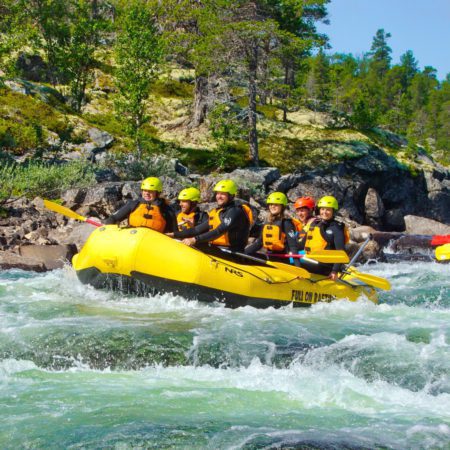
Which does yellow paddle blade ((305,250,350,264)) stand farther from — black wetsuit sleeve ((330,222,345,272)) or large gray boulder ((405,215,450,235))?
large gray boulder ((405,215,450,235))

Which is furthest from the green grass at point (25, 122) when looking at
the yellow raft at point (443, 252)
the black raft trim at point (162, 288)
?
the yellow raft at point (443, 252)

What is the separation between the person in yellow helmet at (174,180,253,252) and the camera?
838 centimetres

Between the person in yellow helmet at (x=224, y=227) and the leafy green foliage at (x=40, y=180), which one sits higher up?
the leafy green foliage at (x=40, y=180)

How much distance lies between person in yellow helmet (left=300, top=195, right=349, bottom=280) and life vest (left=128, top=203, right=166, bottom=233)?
2.17m

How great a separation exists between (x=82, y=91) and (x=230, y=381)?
20.3 meters

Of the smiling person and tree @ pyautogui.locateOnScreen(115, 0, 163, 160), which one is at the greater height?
tree @ pyautogui.locateOnScreen(115, 0, 163, 160)

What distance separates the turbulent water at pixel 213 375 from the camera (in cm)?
439

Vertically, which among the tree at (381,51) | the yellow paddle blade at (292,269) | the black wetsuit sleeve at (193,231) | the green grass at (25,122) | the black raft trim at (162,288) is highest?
the tree at (381,51)

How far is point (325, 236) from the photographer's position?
30.0ft

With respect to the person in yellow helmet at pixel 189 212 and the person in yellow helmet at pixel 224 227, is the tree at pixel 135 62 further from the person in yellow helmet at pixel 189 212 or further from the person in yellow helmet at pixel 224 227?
the person in yellow helmet at pixel 224 227

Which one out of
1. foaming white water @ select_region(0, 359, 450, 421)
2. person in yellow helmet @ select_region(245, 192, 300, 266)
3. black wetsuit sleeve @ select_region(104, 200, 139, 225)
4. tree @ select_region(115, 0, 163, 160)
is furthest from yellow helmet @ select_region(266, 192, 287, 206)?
tree @ select_region(115, 0, 163, 160)

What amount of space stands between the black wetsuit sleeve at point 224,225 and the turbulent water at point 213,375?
91 centimetres

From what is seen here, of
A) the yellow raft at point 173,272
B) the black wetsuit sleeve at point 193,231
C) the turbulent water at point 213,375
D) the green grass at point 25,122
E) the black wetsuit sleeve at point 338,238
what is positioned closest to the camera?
the turbulent water at point 213,375

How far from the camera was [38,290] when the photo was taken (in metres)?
9.02
